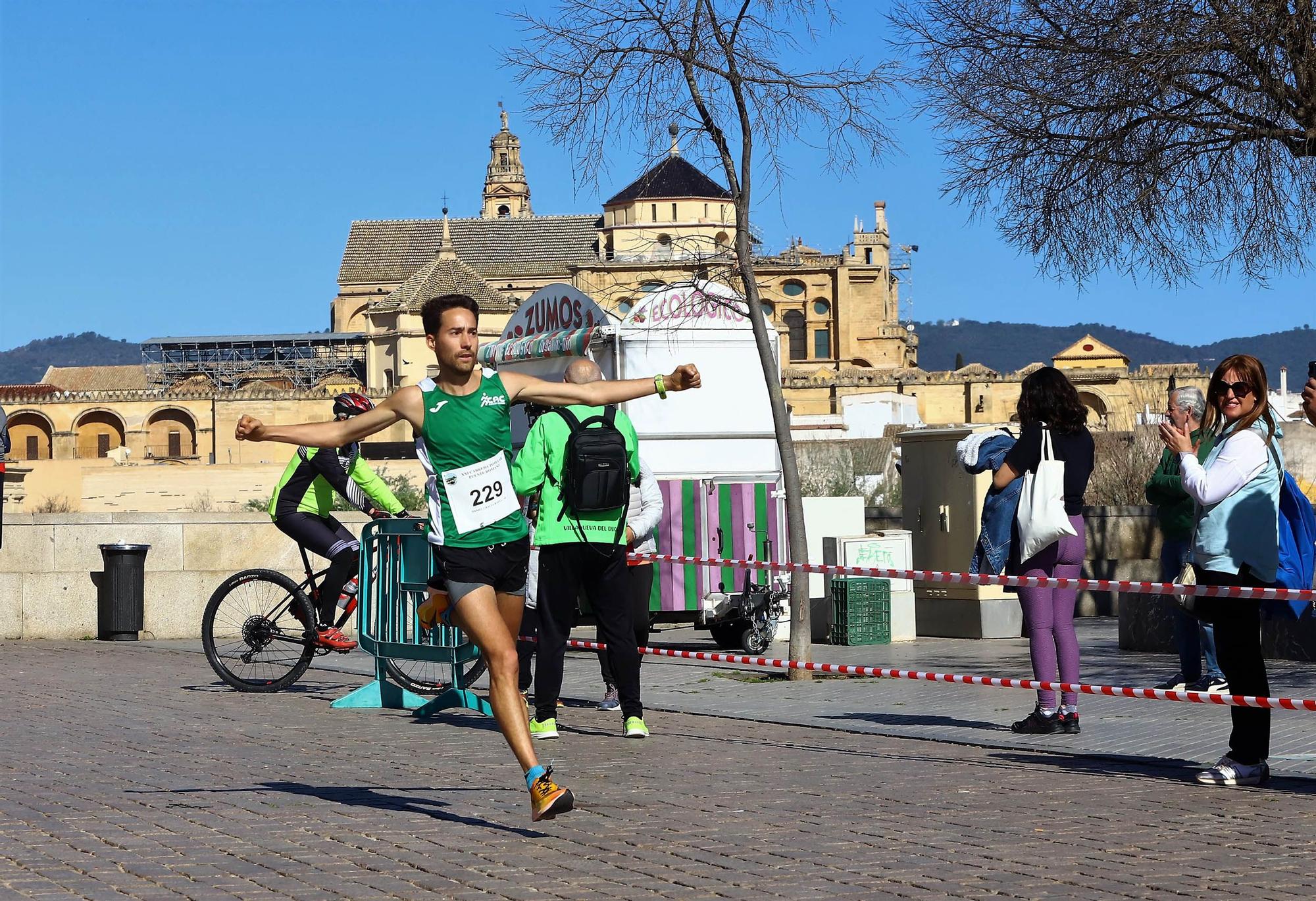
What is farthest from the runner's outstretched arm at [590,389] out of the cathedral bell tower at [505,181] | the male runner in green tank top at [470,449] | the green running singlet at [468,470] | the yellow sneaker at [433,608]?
the cathedral bell tower at [505,181]

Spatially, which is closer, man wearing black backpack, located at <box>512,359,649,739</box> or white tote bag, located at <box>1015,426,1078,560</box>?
man wearing black backpack, located at <box>512,359,649,739</box>

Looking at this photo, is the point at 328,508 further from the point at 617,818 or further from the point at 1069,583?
the point at 617,818

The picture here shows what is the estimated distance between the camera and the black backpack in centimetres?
828

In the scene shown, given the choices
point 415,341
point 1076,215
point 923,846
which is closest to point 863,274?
point 415,341

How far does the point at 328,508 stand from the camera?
1106cm

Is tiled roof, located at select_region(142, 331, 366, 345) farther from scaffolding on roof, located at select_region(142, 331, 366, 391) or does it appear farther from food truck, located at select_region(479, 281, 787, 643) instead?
food truck, located at select_region(479, 281, 787, 643)

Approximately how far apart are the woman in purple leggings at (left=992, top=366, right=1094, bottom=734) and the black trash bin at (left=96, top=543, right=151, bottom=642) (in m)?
9.36

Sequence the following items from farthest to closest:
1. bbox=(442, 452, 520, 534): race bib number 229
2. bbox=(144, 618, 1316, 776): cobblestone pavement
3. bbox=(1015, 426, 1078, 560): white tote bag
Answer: bbox=(1015, 426, 1078, 560): white tote bag
bbox=(144, 618, 1316, 776): cobblestone pavement
bbox=(442, 452, 520, 534): race bib number 229

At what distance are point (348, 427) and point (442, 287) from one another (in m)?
122

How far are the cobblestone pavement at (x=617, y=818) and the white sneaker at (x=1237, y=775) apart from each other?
0.09 m

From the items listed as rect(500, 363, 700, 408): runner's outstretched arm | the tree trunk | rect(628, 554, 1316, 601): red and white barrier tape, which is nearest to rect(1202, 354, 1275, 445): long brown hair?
rect(628, 554, 1316, 601): red and white barrier tape

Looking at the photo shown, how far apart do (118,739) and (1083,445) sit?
5081mm

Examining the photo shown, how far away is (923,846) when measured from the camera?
573 centimetres

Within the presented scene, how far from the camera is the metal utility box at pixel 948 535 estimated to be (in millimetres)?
14883
